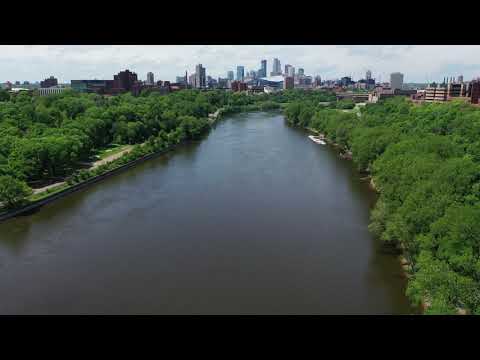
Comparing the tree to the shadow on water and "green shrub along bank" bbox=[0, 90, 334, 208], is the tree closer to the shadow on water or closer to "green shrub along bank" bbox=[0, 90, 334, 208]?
"green shrub along bank" bbox=[0, 90, 334, 208]

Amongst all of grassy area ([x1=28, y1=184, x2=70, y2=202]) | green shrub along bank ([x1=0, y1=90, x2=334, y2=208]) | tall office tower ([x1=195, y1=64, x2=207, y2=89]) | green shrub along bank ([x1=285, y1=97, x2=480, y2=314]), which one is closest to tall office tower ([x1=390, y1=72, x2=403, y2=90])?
tall office tower ([x1=195, y1=64, x2=207, y2=89])

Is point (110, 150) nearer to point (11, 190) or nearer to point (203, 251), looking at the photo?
point (11, 190)

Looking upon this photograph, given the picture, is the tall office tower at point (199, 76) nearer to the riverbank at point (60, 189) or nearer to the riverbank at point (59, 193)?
the riverbank at point (60, 189)

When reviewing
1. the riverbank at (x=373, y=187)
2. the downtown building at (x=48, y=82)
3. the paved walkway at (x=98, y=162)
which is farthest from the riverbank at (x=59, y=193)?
the downtown building at (x=48, y=82)
